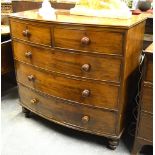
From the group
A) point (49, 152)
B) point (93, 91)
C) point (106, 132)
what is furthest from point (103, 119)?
point (49, 152)

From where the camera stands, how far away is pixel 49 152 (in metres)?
1.68

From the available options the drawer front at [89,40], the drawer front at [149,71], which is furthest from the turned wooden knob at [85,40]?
the drawer front at [149,71]

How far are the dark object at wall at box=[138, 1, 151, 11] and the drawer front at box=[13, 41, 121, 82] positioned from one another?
0.76m

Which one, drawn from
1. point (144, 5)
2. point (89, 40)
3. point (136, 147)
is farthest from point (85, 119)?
point (144, 5)

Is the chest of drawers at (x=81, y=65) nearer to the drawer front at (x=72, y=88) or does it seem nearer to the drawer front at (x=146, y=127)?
the drawer front at (x=72, y=88)

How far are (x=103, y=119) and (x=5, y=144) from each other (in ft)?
2.56

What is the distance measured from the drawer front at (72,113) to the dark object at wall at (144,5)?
924 mm

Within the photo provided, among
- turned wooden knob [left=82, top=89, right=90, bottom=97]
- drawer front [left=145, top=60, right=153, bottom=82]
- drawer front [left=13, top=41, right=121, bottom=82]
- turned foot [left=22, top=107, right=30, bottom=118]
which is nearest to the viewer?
drawer front [left=145, top=60, right=153, bottom=82]

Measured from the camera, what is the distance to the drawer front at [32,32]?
60.5 inches

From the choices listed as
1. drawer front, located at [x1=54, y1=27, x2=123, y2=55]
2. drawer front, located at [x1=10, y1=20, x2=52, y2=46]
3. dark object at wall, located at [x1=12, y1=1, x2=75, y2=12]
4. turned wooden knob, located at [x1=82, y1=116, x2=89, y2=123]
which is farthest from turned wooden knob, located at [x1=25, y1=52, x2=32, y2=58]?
dark object at wall, located at [x1=12, y1=1, x2=75, y2=12]

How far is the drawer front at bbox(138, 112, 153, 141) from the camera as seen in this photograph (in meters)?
1.41

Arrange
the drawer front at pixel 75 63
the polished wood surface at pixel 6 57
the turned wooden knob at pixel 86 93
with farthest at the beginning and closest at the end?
the polished wood surface at pixel 6 57 < the turned wooden knob at pixel 86 93 < the drawer front at pixel 75 63

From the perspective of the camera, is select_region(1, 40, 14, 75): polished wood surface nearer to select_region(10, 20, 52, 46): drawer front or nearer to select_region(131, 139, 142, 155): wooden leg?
select_region(10, 20, 52, 46): drawer front

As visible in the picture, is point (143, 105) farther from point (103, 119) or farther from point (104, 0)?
point (104, 0)
